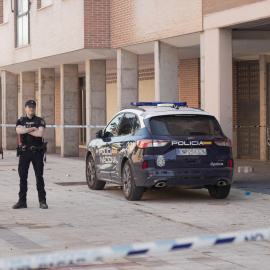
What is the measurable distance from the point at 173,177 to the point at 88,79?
15.0 metres

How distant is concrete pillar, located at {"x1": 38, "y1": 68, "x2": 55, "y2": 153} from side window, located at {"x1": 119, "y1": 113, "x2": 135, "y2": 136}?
1770cm

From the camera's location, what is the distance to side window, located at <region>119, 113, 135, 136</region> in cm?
1374

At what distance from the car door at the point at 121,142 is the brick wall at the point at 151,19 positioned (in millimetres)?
5724

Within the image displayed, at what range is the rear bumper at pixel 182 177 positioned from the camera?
41.5ft

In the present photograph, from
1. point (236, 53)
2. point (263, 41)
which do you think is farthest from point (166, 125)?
point (236, 53)

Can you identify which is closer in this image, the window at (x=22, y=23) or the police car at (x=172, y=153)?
the police car at (x=172, y=153)

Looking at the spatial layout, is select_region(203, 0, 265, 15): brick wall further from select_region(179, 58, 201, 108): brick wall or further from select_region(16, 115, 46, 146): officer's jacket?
select_region(179, 58, 201, 108): brick wall

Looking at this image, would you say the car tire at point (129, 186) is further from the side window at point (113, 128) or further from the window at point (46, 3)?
the window at point (46, 3)

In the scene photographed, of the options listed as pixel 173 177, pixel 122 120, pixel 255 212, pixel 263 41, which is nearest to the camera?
pixel 255 212

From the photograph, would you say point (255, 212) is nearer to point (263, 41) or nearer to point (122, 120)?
point (122, 120)

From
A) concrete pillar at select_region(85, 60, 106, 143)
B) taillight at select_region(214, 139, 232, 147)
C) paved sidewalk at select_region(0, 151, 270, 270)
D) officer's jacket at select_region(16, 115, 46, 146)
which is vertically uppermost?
concrete pillar at select_region(85, 60, 106, 143)

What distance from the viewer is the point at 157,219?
10.8m

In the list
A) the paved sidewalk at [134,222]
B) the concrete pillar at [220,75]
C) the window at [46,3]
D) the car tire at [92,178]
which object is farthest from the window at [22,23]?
the car tire at [92,178]

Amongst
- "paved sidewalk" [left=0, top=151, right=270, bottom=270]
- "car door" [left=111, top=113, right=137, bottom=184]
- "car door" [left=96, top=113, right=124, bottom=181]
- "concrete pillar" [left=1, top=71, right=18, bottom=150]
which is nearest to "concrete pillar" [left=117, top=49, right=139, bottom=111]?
"paved sidewalk" [left=0, top=151, right=270, bottom=270]
